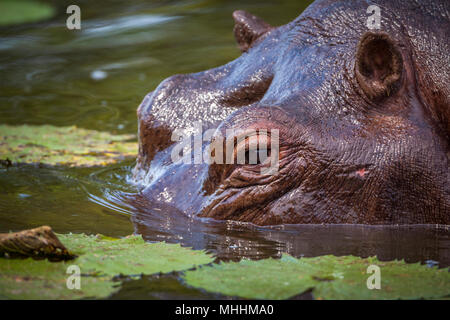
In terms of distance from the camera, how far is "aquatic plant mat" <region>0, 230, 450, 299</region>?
2.70m

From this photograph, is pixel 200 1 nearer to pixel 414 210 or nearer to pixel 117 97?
pixel 117 97

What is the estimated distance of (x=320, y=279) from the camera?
288 cm

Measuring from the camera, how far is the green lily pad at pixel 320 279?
8.89ft

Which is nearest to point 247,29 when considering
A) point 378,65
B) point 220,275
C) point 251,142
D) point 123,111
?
point 378,65

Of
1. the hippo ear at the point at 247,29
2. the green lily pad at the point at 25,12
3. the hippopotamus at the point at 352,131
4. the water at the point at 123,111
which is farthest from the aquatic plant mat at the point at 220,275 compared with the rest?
the green lily pad at the point at 25,12

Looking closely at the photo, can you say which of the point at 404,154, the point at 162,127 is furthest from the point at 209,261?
the point at 162,127

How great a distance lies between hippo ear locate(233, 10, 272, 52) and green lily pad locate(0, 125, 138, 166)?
2.16 m

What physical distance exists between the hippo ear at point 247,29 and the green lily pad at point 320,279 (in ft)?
8.59

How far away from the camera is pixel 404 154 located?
3.85 m
